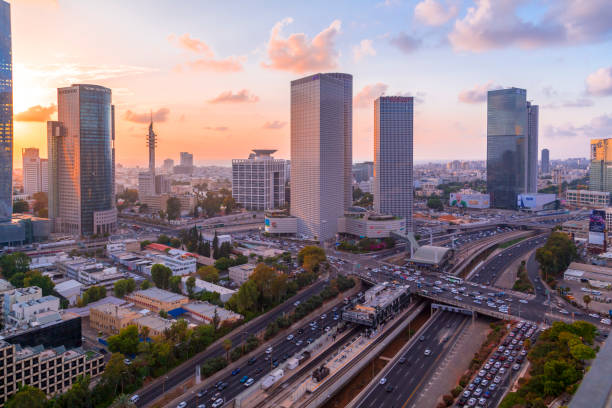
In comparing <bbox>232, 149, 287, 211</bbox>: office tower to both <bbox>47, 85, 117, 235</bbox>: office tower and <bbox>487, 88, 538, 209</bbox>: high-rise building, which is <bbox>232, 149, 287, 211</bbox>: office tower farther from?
<bbox>487, 88, 538, 209</bbox>: high-rise building

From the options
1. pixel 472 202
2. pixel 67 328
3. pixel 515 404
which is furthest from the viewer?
pixel 472 202

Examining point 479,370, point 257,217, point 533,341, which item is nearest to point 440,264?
point 533,341

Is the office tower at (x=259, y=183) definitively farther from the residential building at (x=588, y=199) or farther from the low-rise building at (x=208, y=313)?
the residential building at (x=588, y=199)

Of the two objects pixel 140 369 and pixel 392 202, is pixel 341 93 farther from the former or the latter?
pixel 140 369

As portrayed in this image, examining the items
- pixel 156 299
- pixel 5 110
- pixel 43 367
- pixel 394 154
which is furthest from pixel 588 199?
pixel 5 110

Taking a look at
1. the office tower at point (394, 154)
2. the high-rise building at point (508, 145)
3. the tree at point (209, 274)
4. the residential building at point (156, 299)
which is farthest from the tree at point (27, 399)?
the high-rise building at point (508, 145)

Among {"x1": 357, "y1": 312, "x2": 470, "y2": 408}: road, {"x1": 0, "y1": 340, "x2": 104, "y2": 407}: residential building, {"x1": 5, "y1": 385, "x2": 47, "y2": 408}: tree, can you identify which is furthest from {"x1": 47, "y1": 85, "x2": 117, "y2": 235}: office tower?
{"x1": 357, "y1": 312, "x2": 470, "y2": 408}: road

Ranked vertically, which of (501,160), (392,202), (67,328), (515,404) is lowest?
(515,404)
